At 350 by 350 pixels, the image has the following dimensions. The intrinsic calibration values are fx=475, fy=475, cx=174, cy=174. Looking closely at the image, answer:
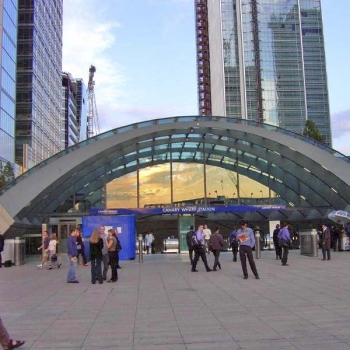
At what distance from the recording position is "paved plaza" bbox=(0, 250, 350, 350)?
6.39 meters

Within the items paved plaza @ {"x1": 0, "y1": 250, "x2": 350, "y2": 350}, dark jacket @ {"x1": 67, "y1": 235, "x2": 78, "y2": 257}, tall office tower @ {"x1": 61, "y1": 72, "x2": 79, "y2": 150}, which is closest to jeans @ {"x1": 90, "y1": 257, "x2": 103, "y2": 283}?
paved plaza @ {"x1": 0, "y1": 250, "x2": 350, "y2": 350}

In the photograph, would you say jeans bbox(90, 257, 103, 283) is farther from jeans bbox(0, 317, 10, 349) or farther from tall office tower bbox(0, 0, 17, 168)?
tall office tower bbox(0, 0, 17, 168)

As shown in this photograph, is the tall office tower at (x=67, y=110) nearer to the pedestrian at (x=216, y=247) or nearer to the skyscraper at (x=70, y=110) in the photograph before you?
the skyscraper at (x=70, y=110)

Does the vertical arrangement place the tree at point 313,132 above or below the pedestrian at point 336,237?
above

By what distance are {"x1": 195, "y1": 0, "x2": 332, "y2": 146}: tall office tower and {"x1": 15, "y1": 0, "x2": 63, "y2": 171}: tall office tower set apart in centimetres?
4848

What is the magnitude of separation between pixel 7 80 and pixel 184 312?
2079 inches

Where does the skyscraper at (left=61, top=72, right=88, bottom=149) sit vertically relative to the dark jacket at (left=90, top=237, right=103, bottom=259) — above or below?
above

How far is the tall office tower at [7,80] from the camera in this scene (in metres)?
53.4

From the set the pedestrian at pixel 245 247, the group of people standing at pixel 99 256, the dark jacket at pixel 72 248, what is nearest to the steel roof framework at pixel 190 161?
the dark jacket at pixel 72 248

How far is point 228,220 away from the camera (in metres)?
34.6

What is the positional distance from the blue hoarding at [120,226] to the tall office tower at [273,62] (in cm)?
9754

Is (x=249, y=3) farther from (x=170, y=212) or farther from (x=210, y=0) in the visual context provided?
(x=170, y=212)

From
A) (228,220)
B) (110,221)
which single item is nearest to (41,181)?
(110,221)

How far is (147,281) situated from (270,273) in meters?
3.99
